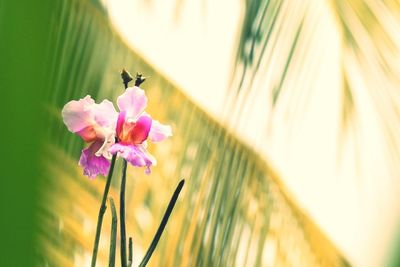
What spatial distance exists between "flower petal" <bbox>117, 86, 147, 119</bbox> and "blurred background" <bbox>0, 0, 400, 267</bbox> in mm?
266

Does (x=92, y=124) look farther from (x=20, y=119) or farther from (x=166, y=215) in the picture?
(x=20, y=119)

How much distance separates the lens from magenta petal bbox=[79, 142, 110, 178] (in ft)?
2.79

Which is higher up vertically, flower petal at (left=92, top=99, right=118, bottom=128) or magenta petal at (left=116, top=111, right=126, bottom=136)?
flower petal at (left=92, top=99, right=118, bottom=128)

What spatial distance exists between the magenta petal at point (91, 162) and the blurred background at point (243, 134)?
0.25 meters

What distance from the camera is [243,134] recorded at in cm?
110

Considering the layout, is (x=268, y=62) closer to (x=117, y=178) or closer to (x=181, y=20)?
(x=181, y=20)

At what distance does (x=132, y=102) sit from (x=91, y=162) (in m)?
0.09

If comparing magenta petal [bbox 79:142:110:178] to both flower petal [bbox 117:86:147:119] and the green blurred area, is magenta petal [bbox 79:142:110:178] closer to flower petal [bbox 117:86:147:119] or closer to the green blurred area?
flower petal [bbox 117:86:147:119]

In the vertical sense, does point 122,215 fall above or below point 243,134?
below

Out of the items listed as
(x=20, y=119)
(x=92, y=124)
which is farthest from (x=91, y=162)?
(x=20, y=119)

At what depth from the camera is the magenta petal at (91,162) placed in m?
0.85

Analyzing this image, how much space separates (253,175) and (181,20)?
28 centimetres

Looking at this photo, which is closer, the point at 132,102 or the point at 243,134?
the point at 132,102

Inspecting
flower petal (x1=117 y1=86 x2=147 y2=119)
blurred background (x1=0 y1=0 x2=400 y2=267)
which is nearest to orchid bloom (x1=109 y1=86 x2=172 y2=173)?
flower petal (x1=117 y1=86 x2=147 y2=119)
